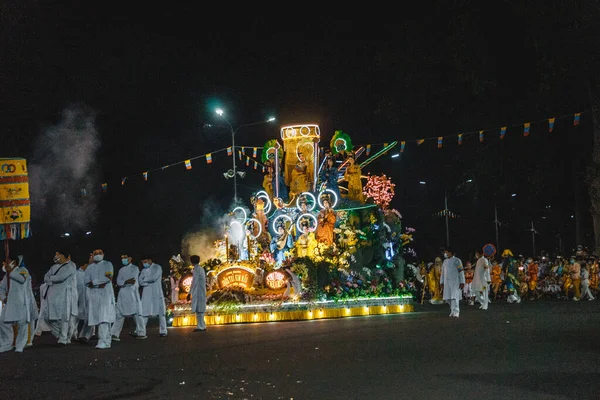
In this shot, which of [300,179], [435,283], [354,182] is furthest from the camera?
[435,283]

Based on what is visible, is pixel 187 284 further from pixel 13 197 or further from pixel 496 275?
pixel 496 275

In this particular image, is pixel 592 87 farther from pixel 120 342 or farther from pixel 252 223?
pixel 120 342

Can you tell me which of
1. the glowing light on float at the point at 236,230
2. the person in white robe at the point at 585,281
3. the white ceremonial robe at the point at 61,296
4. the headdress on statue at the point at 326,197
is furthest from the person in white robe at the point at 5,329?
the person in white robe at the point at 585,281

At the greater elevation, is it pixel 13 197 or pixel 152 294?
pixel 13 197

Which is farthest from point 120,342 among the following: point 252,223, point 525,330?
point 252,223

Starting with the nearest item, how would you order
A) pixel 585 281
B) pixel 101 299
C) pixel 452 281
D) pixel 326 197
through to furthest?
pixel 101 299 → pixel 452 281 → pixel 326 197 → pixel 585 281

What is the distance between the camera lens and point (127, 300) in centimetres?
1872

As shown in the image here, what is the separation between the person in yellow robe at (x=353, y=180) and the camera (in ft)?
106

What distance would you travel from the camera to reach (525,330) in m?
16.3

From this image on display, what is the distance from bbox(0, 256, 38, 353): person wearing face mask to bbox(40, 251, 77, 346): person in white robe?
0.73 meters

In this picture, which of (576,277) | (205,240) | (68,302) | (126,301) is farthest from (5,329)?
(576,277)

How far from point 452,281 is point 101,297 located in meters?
10.9

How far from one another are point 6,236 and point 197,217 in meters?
31.3

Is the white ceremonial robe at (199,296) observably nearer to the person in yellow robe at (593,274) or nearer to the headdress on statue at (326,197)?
the headdress on statue at (326,197)
